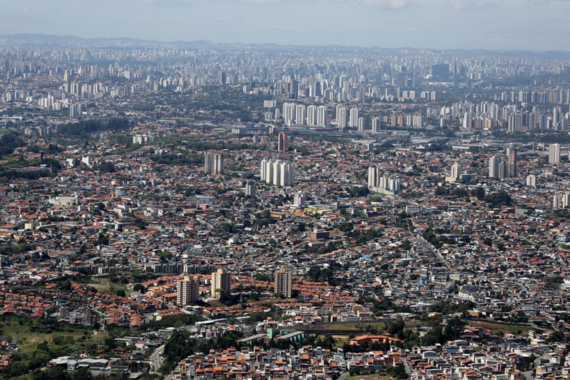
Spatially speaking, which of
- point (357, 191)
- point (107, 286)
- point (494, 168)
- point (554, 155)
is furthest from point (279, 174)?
point (107, 286)

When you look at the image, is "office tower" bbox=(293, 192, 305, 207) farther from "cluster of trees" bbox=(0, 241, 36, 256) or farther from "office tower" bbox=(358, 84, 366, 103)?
"office tower" bbox=(358, 84, 366, 103)

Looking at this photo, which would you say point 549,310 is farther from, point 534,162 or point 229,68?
point 229,68

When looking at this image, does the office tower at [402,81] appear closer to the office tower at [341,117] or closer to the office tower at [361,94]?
the office tower at [361,94]

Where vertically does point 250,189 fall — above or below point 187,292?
below

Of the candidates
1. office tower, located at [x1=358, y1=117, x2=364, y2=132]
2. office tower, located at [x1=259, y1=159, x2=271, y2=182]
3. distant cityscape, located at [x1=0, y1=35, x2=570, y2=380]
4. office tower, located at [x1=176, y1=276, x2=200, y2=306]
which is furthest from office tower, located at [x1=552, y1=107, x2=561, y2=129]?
office tower, located at [x1=176, y1=276, x2=200, y2=306]

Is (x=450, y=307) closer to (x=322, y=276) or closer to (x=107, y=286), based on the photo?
(x=322, y=276)

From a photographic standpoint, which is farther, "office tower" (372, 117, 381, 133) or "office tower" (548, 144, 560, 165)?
"office tower" (372, 117, 381, 133)

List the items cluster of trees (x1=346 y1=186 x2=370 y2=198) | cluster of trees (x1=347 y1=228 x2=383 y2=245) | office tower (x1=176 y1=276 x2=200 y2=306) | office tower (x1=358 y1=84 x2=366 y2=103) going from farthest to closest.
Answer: office tower (x1=358 y1=84 x2=366 y2=103) < cluster of trees (x1=346 y1=186 x2=370 y2=198) < cluster of trees (x1=347 y1=228 x2=383 y2=245) < office tower (x1=176 y1=276 x2=200 y2=306)
